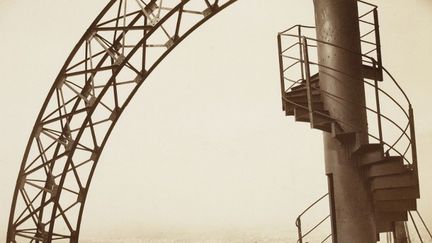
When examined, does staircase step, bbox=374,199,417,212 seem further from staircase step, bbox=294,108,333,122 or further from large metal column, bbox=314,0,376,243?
staircase step, bbox=294,108,333,122

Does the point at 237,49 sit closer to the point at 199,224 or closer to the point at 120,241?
the point at 199,224

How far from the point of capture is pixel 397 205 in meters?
8.39

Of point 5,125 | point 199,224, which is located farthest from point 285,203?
point 5,125

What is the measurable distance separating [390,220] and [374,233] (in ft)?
2.67

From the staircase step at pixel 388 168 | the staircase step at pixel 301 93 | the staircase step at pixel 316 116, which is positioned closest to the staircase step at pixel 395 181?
the staircase step at pixel 388 168

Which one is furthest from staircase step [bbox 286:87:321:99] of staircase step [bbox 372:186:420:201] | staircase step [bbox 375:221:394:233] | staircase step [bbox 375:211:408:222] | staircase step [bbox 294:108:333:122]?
staircase step [bbox 375:221:394:233]

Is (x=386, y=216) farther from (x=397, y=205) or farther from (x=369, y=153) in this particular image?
(x=369, y=153)

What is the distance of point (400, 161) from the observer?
775 centimetres

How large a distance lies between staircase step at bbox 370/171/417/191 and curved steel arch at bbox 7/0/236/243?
16.4 ft

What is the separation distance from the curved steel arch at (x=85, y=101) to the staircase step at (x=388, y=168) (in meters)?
4.80

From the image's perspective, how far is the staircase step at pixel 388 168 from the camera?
25.4 feet

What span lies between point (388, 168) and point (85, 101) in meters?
6.93

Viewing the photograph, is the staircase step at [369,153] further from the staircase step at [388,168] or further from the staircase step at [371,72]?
the staircase step at [371,72]

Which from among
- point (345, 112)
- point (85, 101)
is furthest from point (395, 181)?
point (85, 101)
